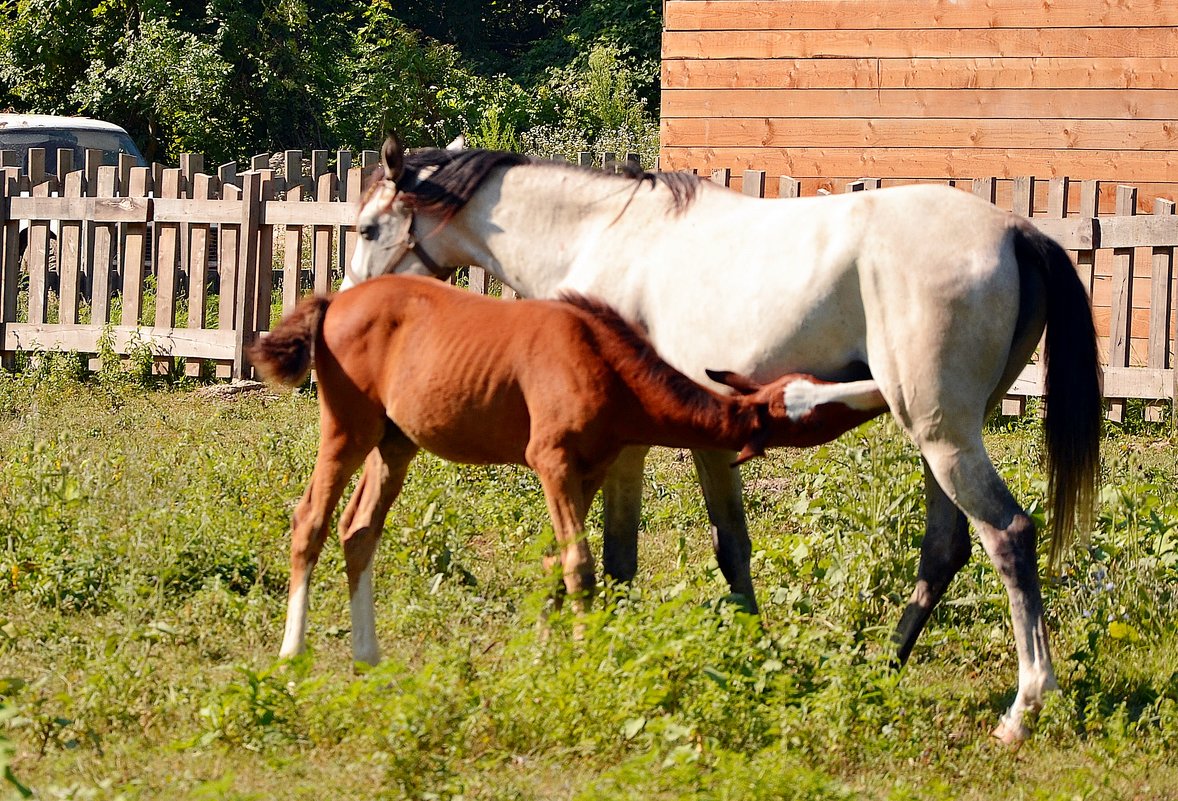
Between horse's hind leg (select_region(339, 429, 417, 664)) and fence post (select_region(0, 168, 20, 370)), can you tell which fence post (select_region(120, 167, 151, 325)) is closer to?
fence post (select_region(0, 168, 20, 370))

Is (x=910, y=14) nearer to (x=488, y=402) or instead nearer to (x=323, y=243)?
(x=323, y=243)

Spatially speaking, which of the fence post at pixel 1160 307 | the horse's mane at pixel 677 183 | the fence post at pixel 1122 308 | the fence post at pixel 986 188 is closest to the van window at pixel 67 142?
the fence post at pixel 986 188

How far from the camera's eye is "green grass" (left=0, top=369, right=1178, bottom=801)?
160 inches

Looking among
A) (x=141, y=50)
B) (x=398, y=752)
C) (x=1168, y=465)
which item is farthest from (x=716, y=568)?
(x=141, y=50)

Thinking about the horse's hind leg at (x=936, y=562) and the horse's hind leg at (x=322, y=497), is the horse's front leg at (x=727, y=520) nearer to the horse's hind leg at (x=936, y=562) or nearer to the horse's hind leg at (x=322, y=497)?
the horse's hind leg at (x=936, y=562)

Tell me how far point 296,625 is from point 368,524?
16.8 inches

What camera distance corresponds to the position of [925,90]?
37.7 feet

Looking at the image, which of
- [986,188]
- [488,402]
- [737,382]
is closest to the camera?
[737,382]

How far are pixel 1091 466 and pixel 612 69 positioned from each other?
22.3 metres

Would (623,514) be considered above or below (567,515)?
below

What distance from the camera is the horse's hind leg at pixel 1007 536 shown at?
Result: 479 centimetres

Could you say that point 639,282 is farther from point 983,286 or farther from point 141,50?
point 141,50

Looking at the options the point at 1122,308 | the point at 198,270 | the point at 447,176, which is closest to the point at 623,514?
the point at 447,176

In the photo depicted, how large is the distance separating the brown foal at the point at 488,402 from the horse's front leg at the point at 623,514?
0.57 metres
